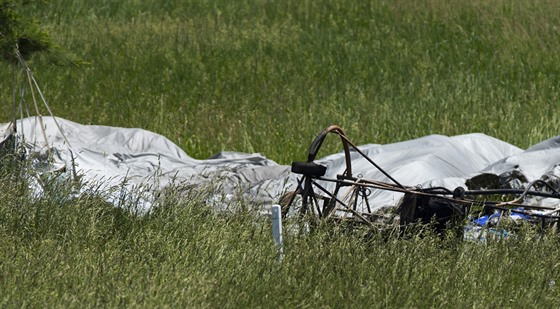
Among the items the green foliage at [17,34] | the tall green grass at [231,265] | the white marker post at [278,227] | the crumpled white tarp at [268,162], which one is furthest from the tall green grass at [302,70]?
the white marker post at [278,227]

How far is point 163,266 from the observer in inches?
190

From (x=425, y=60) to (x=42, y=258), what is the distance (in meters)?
9.68

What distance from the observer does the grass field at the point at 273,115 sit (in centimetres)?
479

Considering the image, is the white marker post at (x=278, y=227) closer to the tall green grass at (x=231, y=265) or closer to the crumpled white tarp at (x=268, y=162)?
the tall green grass at (x=231, y=265)

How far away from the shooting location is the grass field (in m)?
4.79

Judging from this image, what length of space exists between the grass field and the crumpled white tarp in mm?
871

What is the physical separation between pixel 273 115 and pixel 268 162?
2.45 metres

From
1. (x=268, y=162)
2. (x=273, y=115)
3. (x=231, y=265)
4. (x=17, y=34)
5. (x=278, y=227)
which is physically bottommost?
(x=273, y=115)

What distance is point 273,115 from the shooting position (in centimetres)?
1164

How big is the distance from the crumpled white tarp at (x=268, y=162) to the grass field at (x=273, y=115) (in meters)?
0.87

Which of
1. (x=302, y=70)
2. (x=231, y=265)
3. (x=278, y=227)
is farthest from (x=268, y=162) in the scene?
(x=302, y=70)

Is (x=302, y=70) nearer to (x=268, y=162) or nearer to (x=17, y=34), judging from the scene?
(x=268, y=162)

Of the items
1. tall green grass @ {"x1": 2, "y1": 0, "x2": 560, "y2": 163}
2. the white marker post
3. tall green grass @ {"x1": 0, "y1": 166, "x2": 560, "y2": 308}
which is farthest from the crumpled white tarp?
the white marker post

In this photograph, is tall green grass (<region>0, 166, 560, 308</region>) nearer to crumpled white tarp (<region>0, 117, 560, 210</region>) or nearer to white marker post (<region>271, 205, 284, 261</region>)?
white marker post (<region>271, 205, 284, 261</region>)
